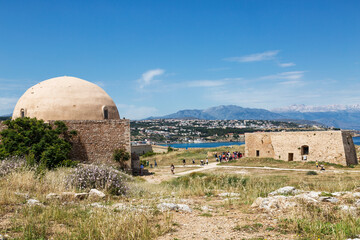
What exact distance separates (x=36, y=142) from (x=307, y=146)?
22271 mm

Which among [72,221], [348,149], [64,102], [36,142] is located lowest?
[348,149]

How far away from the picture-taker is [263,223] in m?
5.38

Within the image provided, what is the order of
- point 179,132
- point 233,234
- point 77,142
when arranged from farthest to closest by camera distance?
point 179,132, point 77,142, point 233,234

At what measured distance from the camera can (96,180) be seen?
8703 millimetres

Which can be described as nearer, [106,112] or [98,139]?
[98,139]

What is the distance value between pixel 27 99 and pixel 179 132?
16044 cm

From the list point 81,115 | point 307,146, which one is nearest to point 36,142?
point 81,115

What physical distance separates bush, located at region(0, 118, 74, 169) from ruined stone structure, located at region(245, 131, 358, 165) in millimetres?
19855

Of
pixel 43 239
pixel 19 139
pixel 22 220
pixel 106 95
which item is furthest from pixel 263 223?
pixel 106 95

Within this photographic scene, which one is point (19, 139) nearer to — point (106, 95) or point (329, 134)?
point (106, 95)

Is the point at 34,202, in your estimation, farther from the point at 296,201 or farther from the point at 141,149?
the point at 141,149

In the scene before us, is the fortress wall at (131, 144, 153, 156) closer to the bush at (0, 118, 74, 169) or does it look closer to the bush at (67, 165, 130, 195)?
the bush at (0, 118, 74, 169)

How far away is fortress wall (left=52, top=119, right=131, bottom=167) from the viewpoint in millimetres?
18234

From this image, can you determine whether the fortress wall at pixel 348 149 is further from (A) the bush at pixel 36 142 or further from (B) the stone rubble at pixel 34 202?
(B) the stone rubble at pixel 34 202
